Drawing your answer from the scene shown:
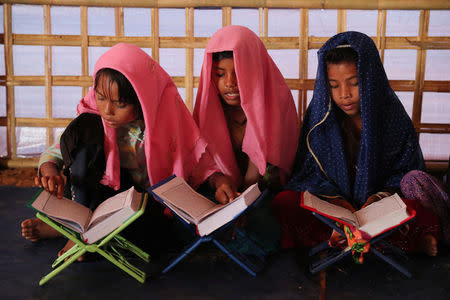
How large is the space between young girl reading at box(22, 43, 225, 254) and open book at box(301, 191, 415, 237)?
2.10 ft

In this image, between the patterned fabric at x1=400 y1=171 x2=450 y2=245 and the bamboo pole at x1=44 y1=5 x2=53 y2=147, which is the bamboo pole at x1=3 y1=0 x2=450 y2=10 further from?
the patterned fabric at x1=400 y1=171 x2=450 y2=245

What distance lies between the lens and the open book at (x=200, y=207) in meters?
1.34

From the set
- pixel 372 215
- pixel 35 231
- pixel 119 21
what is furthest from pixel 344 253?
pixel 119 21

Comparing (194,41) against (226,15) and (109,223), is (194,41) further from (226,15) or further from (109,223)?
(109,223)

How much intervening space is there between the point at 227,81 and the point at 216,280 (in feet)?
2.85

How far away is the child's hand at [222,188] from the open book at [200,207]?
0.50ft

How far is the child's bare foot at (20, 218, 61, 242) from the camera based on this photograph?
69.2 inches

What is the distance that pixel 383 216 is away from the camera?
138 centimetres

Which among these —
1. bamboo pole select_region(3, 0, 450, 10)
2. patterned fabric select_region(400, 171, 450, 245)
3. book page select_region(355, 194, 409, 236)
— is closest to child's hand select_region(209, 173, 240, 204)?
book page select_region(355, 194, 409, 236)

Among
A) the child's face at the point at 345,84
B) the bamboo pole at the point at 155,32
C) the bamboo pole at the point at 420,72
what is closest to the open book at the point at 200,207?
the child's face at the point at 345,84

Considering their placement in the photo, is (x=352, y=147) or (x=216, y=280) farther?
(x=352, y=147)

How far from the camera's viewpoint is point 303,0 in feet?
8.34

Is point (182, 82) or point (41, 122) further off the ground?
point (182, 82)

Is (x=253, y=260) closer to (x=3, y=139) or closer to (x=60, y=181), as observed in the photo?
(x=60, y=181)
